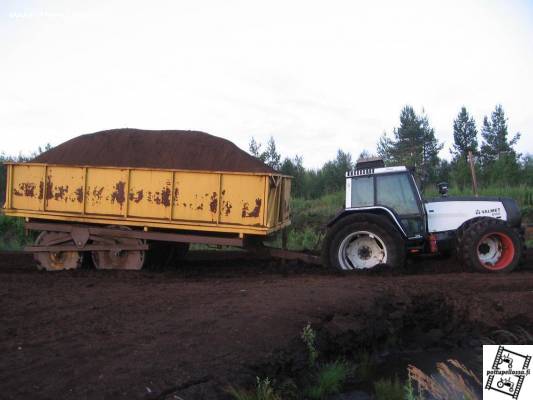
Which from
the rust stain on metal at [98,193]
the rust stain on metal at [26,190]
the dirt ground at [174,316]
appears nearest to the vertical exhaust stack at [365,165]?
the dirt ground at [174,316]

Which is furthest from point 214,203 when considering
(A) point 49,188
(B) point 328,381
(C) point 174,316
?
(B) point 328,381

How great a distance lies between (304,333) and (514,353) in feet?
7.07

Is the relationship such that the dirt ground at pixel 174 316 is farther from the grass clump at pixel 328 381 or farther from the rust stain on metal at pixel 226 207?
the rust stain on metal at pixel 226 207

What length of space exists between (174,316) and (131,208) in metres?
3.93

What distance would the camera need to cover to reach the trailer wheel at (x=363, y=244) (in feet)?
28.5

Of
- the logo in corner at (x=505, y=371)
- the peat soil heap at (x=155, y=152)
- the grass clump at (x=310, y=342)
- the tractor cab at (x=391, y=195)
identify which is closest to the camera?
the logo in corner at (x=505, y=371)

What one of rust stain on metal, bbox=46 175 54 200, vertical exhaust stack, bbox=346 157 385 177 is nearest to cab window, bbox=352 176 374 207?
vertical exhaust stack, bbox=346 157 385 177

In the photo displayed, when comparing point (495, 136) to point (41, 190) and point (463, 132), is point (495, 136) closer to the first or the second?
point (463, 132)

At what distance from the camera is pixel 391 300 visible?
6.90 m

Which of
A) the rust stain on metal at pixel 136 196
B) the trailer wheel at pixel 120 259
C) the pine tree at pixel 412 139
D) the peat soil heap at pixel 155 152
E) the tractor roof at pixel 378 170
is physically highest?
the pine tree at pixel 412 139

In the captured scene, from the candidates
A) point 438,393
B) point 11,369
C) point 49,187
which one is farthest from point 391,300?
point 49,187

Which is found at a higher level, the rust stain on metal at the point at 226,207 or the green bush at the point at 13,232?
the rust stain on metal at the point at 226,207

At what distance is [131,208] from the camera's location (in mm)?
9445

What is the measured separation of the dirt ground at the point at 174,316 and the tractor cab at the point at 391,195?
2.73 ft
